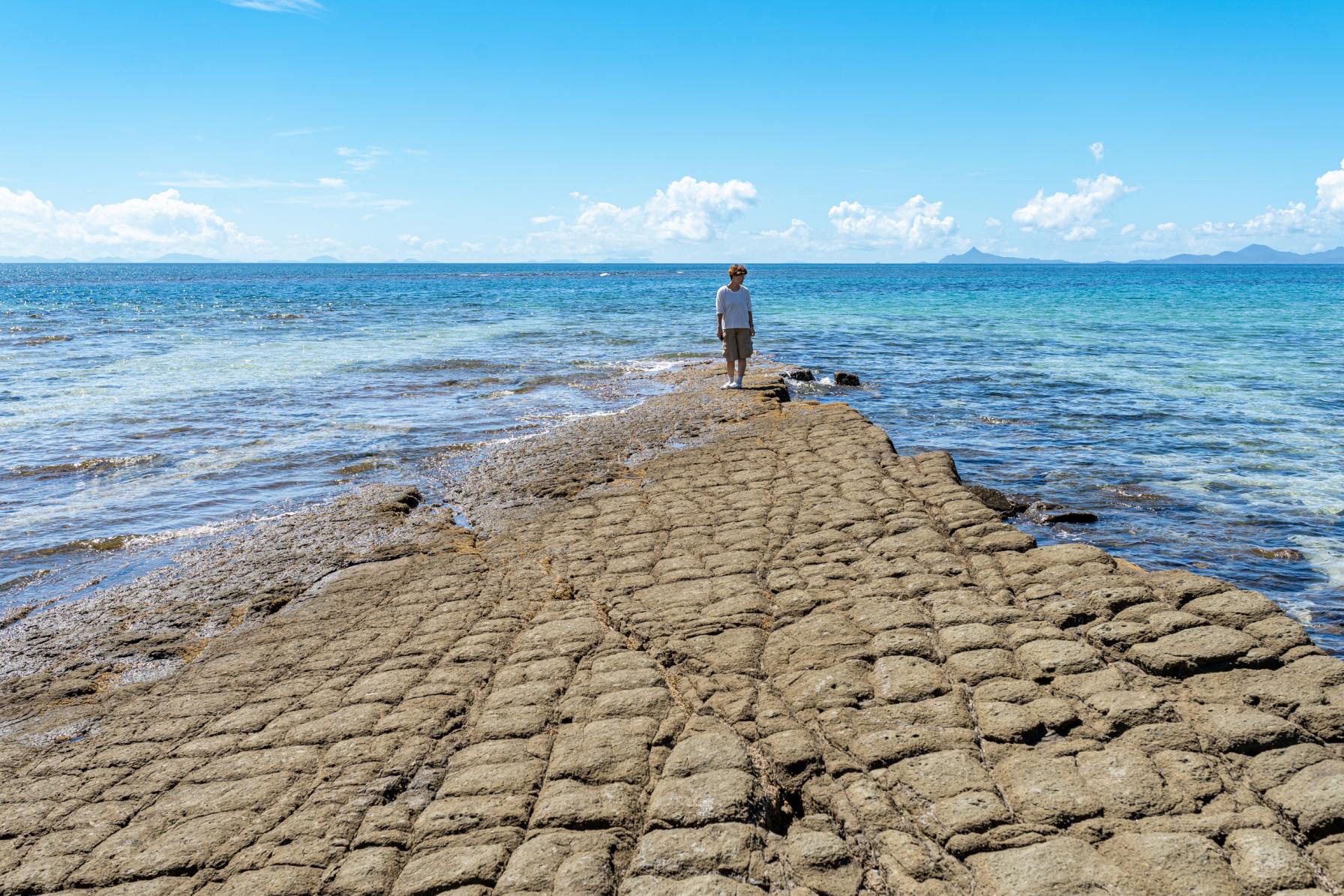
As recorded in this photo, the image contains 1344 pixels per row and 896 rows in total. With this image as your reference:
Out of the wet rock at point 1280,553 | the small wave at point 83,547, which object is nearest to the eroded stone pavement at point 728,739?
the small wave at point 83,547

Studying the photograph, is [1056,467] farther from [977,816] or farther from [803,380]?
[977,816]

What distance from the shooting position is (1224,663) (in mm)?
4398

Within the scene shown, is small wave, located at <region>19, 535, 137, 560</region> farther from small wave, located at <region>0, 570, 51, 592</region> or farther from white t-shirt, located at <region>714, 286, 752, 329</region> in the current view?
white t-shirt, located at <region>714, 286, 752, 329</region>

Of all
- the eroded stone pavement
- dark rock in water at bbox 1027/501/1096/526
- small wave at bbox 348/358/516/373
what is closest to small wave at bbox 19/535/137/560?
the eroded stone pavement

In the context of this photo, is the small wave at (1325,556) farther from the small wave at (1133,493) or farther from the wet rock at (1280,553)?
the small wave at (1133,493)

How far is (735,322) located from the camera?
14.1 meters

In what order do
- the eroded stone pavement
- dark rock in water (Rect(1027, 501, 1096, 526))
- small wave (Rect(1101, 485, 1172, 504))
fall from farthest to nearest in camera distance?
1. small wave (Rect(1101, 485, 1172, 504))
2. dark rock in water (Rect(1027, 501, 1096, 526))
3. the eroded stone pavement

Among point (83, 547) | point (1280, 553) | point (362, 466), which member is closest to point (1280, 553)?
point (1280, 553)

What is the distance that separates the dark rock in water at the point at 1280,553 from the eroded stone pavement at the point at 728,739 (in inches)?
123

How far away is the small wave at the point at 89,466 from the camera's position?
1072 cm

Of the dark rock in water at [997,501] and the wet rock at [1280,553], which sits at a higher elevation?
the dark rock in water at [997,501]

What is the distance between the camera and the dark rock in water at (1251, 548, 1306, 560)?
7.63m

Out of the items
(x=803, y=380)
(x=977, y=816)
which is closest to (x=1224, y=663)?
(x=977, y=816)

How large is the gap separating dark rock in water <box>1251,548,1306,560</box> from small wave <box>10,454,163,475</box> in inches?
508
